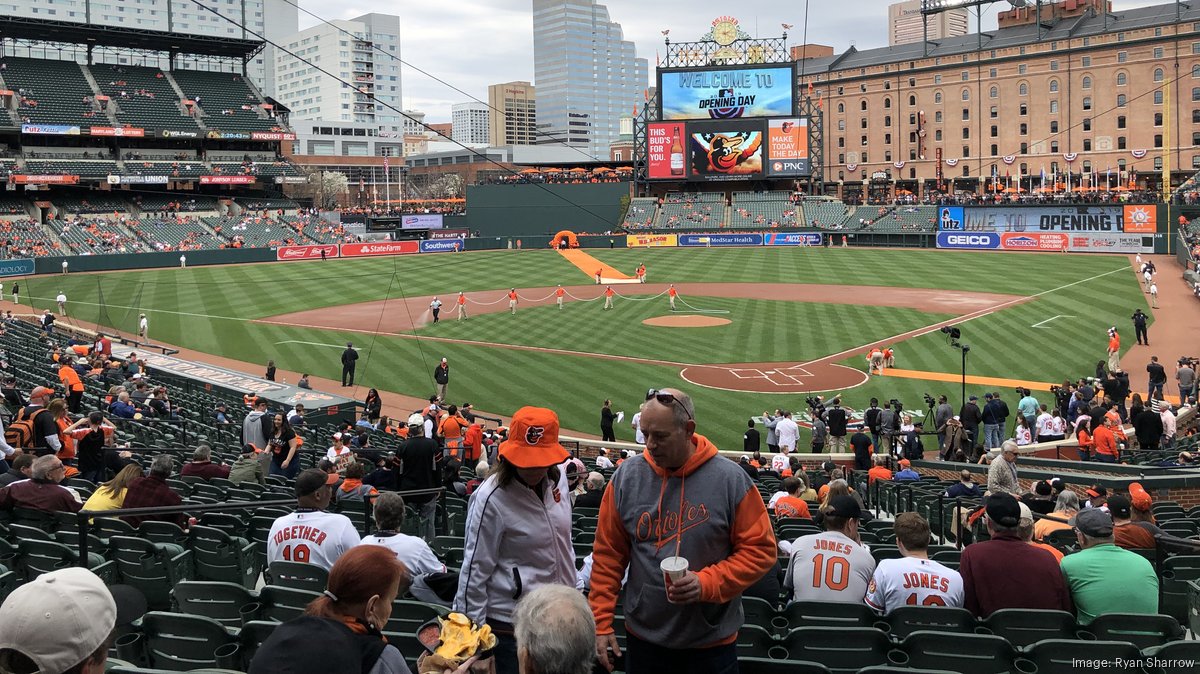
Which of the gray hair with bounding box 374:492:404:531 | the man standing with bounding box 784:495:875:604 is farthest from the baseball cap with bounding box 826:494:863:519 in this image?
the gray hair with bounding box 374:492:404:531

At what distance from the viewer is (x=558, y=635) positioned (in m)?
3.44

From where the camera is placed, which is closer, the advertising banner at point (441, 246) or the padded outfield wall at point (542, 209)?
the advertising banner at point (441, 246)

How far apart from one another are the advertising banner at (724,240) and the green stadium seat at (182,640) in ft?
257

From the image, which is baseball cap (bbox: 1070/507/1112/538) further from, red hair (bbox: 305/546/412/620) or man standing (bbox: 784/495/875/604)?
red hair (bbox: 305/546/412/620)

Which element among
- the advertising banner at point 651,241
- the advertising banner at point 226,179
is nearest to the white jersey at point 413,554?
the advertising banner at point 651,241

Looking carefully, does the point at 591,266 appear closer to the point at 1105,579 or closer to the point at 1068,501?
the point at 1068,501

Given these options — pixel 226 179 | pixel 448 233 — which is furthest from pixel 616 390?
pixel 448 233

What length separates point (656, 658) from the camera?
172 inches

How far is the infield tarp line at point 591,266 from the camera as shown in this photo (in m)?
59.9

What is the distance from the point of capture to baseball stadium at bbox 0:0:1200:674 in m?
4.52

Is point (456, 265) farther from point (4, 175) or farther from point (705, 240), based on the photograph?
point (4, 175)

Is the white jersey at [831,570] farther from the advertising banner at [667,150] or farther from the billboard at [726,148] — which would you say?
the advertising banner at [667,150]

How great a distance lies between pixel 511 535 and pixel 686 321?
118ft

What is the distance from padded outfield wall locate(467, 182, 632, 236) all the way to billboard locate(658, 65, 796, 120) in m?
10.0
